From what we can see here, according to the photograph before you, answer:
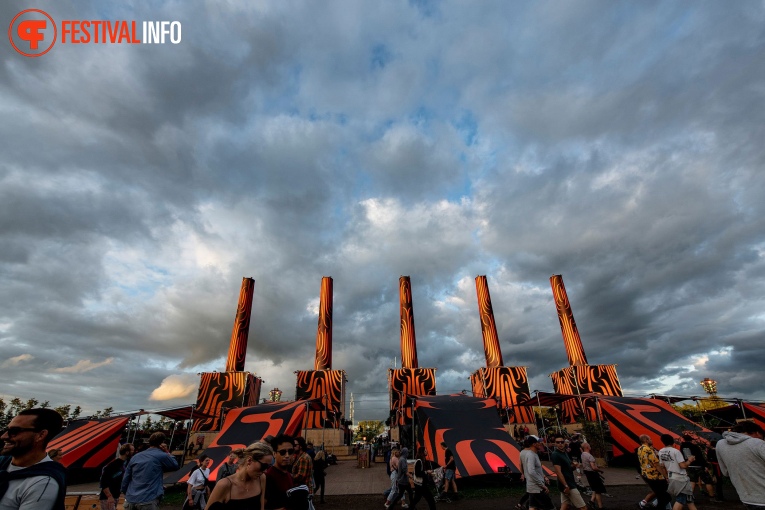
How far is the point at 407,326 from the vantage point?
38000 millimetres

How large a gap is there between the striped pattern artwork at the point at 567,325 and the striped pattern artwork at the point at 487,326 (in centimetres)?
664

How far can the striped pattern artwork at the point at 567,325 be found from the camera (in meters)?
35.5

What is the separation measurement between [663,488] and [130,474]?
8721 mm

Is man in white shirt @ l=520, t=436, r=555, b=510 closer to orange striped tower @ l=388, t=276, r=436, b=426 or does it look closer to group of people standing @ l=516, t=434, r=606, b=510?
group of people standing @ l=516, t=434, r=606, b=510

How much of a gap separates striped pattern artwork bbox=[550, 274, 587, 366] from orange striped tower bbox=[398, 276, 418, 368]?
49.1 ft

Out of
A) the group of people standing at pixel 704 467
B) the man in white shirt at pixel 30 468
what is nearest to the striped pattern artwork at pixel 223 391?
the group of people standing at pixel 704 467

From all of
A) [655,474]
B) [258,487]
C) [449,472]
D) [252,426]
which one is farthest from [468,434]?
[258,487]

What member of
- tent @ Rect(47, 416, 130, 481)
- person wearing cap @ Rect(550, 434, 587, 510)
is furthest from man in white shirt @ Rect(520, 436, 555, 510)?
tent @ Rect(47, 416, 130, 481)

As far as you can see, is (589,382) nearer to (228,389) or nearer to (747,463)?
(228,389)

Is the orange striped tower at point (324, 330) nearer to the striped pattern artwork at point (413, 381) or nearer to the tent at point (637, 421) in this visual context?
the striped pattern artwork at point (413, 381)

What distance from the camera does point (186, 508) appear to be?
6.57 metres

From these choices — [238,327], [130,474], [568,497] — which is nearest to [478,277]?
[238,327]

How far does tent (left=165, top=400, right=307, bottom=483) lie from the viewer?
12.5 m

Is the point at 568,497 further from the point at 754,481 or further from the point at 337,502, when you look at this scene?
the point at 337,502
